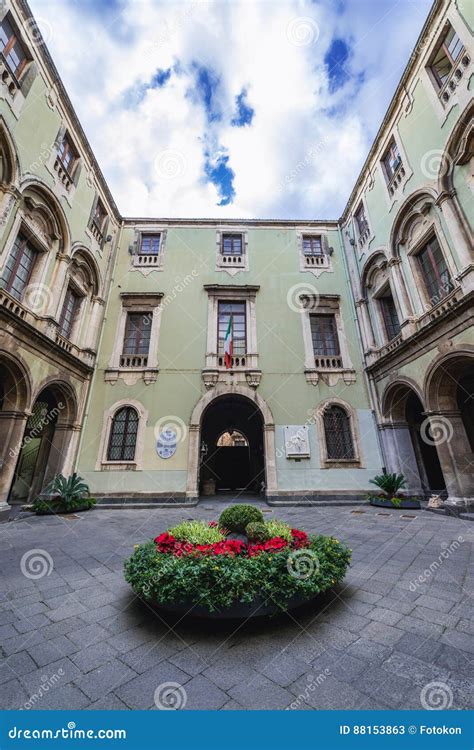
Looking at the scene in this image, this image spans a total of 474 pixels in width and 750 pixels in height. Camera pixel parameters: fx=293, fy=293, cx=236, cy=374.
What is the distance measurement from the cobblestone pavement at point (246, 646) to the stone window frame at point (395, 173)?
39.9 feet

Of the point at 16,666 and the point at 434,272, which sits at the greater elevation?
the point at 434,272

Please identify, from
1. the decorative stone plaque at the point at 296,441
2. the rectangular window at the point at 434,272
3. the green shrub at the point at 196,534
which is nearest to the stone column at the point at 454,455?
the rectangular window at the point at 434,272

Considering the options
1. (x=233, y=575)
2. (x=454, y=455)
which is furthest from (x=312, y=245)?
(x=233, y=575)

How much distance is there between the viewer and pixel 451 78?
8.78m

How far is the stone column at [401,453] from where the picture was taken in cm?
1084

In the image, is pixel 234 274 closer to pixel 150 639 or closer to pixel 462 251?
pixel 462 251

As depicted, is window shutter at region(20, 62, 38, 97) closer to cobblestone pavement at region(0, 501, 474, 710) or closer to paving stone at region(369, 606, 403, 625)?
cobblestone pavement at region(0, 501, 474, 710)

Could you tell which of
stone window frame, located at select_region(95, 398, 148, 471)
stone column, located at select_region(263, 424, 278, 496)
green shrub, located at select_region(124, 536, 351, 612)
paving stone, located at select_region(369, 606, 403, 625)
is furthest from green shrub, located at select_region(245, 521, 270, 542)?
stone window frame, located at select_region(95, 398, 148, 471)

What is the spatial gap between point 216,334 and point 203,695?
11.8 metres

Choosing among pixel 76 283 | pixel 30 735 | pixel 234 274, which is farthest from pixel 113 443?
pixel 30 735

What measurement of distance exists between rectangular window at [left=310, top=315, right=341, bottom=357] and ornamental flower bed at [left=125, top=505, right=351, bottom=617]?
10.5 m

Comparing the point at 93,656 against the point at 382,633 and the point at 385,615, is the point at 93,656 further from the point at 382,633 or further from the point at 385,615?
the point at 385,615

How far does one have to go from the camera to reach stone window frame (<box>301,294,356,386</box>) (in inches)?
494

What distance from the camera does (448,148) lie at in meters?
8.77
